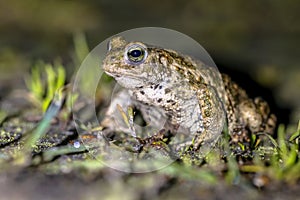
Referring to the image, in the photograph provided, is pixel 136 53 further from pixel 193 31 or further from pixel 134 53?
pixel 193 31

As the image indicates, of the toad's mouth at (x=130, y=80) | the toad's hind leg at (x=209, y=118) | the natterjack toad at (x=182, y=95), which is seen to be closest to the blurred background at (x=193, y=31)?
the natterjack toad at (x=182, y=95)

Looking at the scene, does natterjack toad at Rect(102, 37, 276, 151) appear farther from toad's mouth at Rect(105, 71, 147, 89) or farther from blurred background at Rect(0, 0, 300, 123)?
blurred background at Rect(0, 0, 300, 123)

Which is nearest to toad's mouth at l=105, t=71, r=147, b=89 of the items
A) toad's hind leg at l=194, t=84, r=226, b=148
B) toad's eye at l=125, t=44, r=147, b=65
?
toad's eye at l=125, t=44, r=147, b=65

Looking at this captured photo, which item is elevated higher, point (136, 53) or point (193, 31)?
point (136, 53)

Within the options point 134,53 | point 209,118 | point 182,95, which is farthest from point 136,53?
point 209,118

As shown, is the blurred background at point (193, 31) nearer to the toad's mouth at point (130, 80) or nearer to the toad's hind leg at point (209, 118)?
the toad's hind leg at point (209, 118)

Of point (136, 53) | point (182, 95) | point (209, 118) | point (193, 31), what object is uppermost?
point (136, 53)
